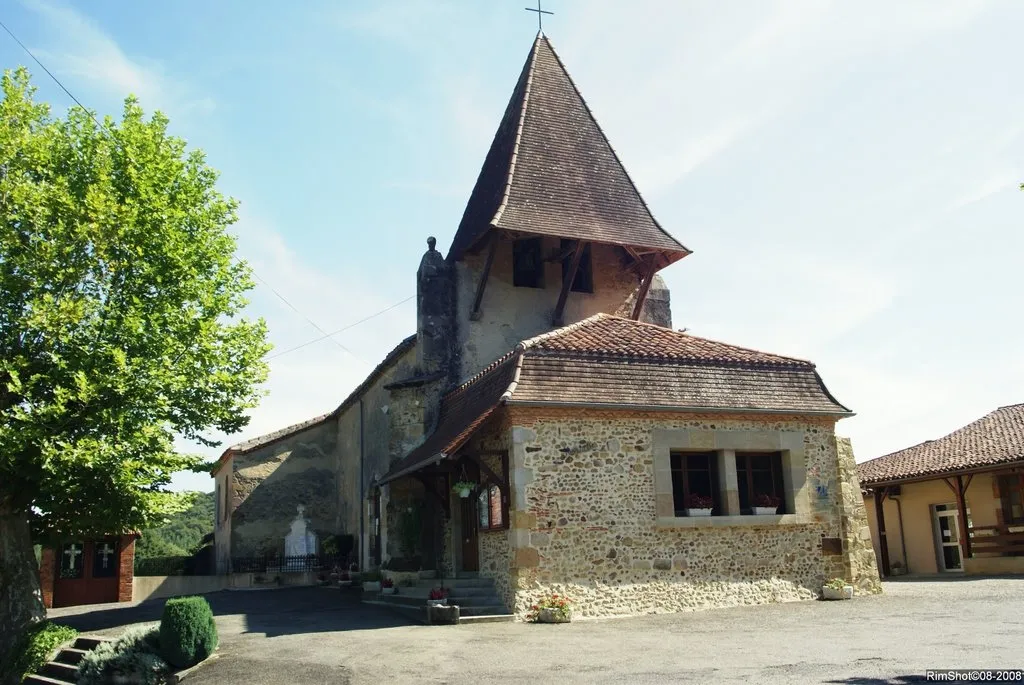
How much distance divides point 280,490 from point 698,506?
15189 mm

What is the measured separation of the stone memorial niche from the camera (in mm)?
24906

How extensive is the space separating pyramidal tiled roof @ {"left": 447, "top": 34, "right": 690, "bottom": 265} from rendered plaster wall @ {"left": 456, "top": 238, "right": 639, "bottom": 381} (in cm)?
92

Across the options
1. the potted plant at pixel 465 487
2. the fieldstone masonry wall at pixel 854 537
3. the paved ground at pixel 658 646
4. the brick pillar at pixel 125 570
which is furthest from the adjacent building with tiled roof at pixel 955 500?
the brick pillar at pixel 125 570

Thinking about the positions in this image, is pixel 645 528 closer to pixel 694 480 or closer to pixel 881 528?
pixel 694 480

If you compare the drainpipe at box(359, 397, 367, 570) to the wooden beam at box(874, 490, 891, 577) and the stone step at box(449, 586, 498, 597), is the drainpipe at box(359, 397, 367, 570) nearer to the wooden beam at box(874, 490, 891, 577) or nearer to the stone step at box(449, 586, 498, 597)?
the stone step at box(449, 586, 498, 597)

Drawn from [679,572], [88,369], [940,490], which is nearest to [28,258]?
[88,369]

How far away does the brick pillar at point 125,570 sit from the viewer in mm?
25109

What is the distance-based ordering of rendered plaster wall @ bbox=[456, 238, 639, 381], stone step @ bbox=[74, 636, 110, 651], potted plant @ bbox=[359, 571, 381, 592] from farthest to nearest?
1. rendered plaster wall @ bbox=[456, 238, 639, 381]
2. potted plant @ bbox=[359, 571, 381, 592]
3. stone step @ bbox=[74, 636, 110, 651]

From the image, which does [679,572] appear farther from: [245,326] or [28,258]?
[28,258]

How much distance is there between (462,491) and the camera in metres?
14.8


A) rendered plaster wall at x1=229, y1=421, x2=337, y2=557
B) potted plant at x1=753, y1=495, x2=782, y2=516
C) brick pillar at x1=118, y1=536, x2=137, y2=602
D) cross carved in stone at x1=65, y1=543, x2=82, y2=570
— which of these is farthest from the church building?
cross carved in stone at x1=65, y1=543, x2=82, y2=570

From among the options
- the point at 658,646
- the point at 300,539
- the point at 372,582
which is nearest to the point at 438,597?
the point at 658,646

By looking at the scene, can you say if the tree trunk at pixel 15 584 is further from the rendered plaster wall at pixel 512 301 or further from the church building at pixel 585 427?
the rendered plaster wall at pixel 512 301

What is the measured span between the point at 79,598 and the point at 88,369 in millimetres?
14979
